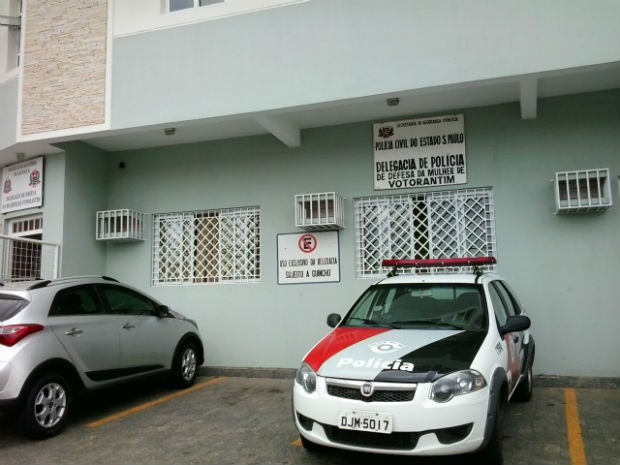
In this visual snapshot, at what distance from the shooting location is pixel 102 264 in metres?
9.15

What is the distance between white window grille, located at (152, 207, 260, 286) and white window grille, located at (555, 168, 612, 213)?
4410 millimetres

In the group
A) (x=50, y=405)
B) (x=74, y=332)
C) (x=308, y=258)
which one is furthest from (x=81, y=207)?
(x=50, y=405)

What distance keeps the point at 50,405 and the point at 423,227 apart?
17.0 ft

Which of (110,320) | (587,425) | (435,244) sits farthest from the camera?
(435,244)

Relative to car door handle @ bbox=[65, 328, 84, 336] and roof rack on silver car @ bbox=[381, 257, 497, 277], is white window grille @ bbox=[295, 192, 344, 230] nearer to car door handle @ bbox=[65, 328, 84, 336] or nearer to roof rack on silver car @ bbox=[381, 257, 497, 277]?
roof rack on silver car @ bbox=[381, 257, 497, 277]

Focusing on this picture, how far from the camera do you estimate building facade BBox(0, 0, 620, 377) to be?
643 cm

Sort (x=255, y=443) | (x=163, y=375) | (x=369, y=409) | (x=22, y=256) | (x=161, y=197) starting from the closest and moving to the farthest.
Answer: (x=369, y=409), (x=255, y=443), (x=163, y=375), (x=22, y=256), (x=161, y=197)

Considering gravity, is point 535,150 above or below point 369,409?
above

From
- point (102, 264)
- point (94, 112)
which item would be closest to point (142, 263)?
point (102, 264)

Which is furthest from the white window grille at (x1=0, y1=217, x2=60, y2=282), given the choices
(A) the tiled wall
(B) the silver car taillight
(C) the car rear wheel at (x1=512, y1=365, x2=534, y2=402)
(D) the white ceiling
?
(C) the car rear wheel at (x1=512, y1=365, x2=534, y2=402)

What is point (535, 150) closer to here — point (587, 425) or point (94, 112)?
point (587, 425)

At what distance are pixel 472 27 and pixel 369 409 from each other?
15.2 ft

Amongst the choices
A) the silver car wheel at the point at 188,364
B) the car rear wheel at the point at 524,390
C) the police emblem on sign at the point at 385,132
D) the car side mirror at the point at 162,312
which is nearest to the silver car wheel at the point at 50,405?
the car side mirror at the point at 162,312

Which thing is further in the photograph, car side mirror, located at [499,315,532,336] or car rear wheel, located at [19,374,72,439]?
car rear wheel, located at [19,374,72,439]
